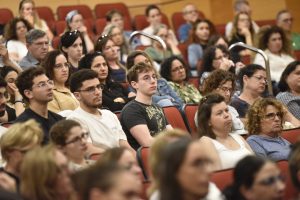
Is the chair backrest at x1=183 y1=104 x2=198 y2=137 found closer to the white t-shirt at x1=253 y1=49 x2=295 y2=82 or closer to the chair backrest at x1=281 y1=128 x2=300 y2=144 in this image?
the chair backrest at x1=281 y1=128 x2=300 y2=144

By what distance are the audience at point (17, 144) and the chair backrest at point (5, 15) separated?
280 centimetres

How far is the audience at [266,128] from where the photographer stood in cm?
283

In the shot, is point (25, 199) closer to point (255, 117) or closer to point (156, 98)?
point (255, 117)

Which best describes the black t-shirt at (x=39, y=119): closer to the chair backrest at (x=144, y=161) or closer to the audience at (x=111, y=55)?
the chair backrest at (x=144, y=161)

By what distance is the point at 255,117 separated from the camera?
289cm

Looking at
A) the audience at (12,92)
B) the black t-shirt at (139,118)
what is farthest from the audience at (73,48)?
the black t-shirt at (139,118)

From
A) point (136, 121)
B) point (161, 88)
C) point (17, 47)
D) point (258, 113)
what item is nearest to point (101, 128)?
point (136, 121)

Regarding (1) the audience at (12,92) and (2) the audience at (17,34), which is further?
(2) the audience at (17,34)

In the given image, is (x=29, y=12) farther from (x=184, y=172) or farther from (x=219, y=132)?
(x=184, y=172)

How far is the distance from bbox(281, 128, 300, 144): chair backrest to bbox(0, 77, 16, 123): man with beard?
101 centimetres

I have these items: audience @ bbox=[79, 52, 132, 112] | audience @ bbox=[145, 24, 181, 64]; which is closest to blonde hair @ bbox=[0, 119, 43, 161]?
audience @ bbox=[79, 52, 132, 112]

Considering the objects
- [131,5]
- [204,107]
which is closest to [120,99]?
[204,107]

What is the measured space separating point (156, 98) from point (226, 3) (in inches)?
101

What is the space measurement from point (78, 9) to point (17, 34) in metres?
1.26
